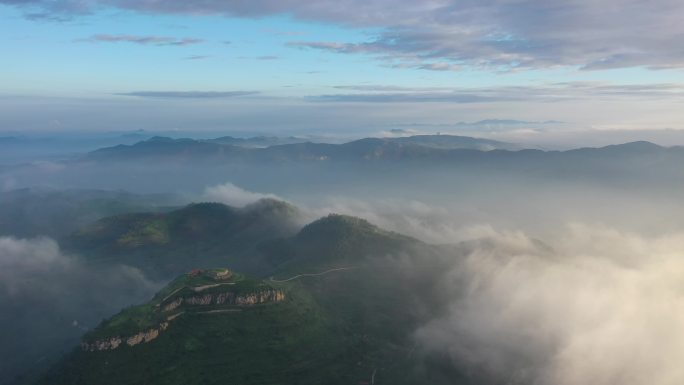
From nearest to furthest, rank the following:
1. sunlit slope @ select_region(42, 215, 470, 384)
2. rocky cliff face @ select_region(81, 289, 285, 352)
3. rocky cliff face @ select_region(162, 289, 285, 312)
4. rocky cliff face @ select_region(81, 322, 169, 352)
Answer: sunlit slope @ select_region(42, 215, 470, 384)
rocky cliff face @ select_region(81, 322, 169, 352)
rocky cliff face @ select_region(81, 289, 285, 352)
rocky cliff face @ select_region(162, 289, 285, 312)

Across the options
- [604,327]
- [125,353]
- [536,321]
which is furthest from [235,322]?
[604,327]

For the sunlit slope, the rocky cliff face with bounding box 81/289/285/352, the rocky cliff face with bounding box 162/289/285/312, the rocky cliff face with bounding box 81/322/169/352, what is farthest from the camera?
the rocky cliff face with bounding box 162/289/285/312

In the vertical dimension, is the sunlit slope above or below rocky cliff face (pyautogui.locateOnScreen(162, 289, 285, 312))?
below

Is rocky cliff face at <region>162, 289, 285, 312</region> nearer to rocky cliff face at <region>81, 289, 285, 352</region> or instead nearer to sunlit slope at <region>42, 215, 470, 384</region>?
rocky cliff face at <region>81, 289, 285, 352</region>

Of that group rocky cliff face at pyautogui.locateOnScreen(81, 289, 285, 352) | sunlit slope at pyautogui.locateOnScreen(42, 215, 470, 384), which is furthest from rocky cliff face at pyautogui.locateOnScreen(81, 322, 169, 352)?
sunlit slope at pyautogui.locateOnScreen(42, 215, 470, 384)

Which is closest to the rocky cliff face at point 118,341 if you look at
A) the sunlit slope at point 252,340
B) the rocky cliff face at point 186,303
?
the rocky cliff face at point 186,303

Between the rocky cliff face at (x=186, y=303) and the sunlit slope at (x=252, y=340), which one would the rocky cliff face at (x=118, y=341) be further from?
the sunlit slope at (x=252, y=340)

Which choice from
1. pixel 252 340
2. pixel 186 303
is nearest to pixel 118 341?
pixel 186 303

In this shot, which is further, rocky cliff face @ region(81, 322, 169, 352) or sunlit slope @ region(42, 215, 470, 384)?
rocky cliff face @ region(81, 322, 169, 352)
